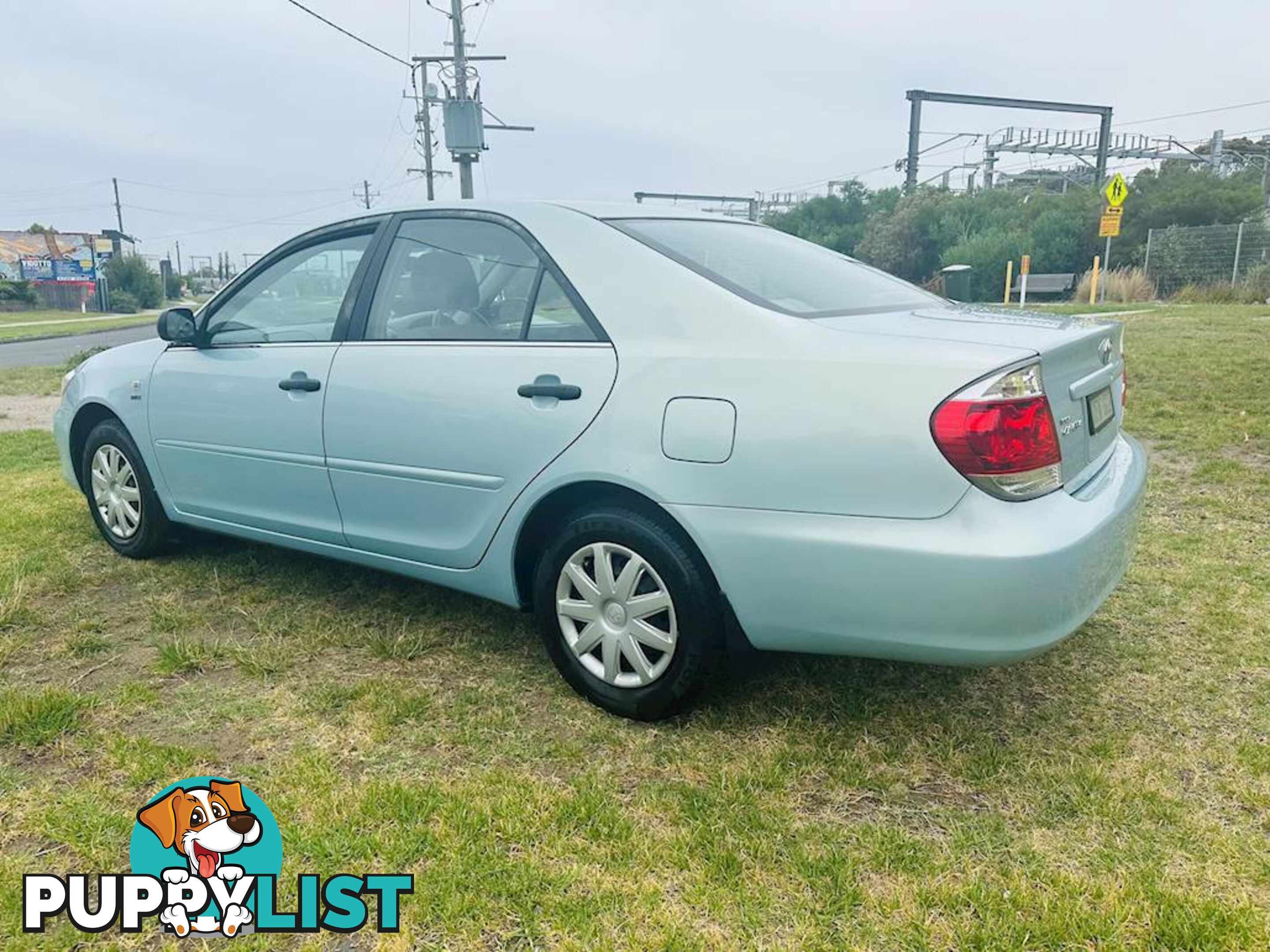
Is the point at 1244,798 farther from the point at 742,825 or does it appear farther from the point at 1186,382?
the point at 1186,382

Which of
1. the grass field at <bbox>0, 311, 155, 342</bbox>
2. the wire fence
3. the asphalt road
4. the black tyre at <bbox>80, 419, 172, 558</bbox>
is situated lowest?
the asphalt road

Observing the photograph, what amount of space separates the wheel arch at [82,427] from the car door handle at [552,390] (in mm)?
2535

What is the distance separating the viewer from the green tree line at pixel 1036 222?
29.9m

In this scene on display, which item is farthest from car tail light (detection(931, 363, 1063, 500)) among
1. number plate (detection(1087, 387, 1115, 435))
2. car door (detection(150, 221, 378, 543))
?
car door (detection(150, 221, 378, 543))

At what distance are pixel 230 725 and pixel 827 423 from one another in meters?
1.99

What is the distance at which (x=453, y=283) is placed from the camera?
322 cm

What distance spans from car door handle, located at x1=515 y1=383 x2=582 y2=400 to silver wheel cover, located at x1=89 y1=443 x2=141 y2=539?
2.43 m

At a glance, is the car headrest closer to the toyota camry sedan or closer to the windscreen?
the toyota camry sedan

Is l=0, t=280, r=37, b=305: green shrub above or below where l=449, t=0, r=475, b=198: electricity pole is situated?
below

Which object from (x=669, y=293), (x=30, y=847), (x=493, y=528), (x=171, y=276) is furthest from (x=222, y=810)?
(x=171, y=276)

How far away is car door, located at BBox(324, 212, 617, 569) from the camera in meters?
2.80

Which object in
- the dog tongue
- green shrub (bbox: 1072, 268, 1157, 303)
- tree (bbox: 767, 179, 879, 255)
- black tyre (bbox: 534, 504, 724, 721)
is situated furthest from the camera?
tree (bbox: 767, 179, 879, 255)

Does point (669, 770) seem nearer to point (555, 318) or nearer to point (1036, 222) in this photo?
point (555, 318)

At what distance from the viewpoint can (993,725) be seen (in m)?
2.79
